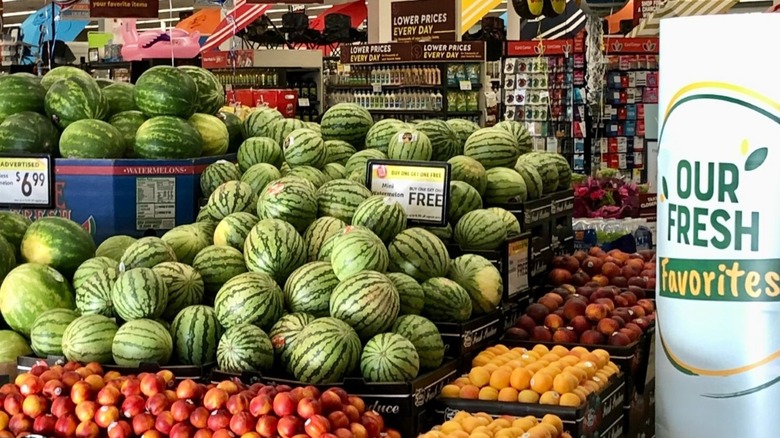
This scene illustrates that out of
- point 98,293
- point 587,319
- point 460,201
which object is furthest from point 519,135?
point 98,293

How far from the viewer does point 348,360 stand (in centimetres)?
253

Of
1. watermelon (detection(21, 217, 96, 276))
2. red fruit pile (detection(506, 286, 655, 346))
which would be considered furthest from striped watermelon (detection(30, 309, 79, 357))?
red fruit pile (detection(506, 286, 655, 346))

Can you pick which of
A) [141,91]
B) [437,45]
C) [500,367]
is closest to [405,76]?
[437,45]

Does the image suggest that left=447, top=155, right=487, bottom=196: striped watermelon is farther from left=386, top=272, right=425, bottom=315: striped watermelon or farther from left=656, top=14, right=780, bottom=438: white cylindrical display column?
left=656, top=14, right=780, bottom=438: white cylindrical display column

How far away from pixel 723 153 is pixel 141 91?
2.39 m

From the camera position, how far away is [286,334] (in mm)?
2604

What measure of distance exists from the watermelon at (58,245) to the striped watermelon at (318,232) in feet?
2.30

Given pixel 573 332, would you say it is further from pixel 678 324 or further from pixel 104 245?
pixel 104 245

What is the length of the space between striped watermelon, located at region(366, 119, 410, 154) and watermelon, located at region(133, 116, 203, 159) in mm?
675

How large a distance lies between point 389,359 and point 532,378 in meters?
0.44

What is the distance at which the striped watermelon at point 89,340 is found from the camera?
2607 millimetres

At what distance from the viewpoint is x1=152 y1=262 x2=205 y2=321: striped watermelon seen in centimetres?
276

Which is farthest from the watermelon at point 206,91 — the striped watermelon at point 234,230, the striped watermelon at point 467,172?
the striped watermelon at point 467,172

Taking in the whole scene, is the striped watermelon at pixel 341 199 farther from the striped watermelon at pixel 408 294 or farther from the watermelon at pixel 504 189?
the watermelon at pixel 504 189
